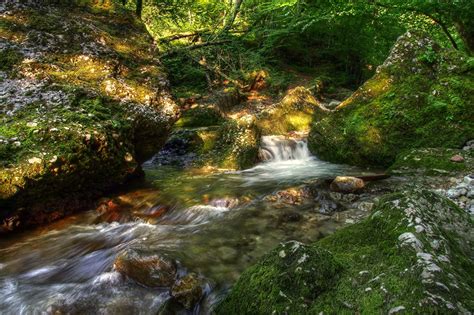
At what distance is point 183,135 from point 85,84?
350cm

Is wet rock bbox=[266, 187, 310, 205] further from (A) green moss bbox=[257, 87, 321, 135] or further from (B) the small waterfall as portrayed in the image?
(A) green moss bbox=[257, 87, 321, 135]

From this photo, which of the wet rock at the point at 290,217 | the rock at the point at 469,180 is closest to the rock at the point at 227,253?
the wet rock at the point at 290,217

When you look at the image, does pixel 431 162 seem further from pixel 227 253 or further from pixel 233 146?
pixel 233 146

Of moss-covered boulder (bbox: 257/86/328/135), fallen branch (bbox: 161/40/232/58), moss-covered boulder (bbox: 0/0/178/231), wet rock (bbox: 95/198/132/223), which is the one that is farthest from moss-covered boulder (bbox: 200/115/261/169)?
fallen branch (bbox: 161/40/232/58)

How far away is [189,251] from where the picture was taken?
4.04 m

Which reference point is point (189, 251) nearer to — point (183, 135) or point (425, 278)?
point (425, 278)

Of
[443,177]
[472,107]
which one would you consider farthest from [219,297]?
[472,107]

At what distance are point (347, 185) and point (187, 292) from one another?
3154 millimetres

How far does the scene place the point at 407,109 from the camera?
6.94m

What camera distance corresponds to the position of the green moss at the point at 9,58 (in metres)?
5.76

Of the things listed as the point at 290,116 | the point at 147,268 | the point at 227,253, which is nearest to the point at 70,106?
the point at 147,268

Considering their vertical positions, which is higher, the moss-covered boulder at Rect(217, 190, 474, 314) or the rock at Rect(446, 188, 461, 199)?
the moss-covered boulder at Rect(217, 190, 474, 314)

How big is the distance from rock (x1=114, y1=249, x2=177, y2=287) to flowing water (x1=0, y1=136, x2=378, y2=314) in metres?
0.07

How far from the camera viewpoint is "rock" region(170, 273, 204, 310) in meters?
3.12
